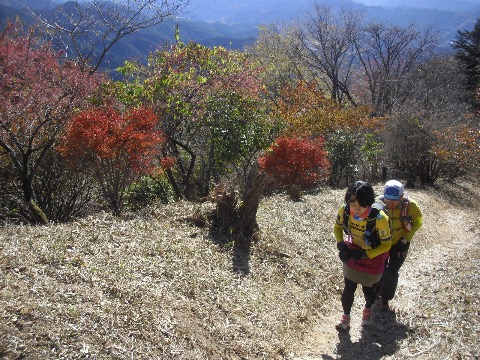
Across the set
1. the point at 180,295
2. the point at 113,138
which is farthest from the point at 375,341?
the point at 113,138

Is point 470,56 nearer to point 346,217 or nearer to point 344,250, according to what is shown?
point 346,217

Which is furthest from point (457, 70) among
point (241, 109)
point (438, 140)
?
point (241, 109)

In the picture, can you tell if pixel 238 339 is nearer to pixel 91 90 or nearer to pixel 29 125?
pixel 29 125

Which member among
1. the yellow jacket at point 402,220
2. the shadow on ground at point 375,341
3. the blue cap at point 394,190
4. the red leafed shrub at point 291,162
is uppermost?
the blue cap at point 394,190

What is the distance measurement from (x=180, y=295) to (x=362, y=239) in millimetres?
1963

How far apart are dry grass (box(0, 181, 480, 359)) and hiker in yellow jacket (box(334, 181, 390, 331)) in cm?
77

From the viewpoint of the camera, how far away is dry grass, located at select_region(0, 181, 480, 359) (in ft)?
11.7

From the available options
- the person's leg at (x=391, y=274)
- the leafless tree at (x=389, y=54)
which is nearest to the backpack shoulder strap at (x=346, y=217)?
the person's leg at (x=391, y=274)

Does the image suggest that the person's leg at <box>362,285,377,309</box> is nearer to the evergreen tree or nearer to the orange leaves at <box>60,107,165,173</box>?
the orange leaves at <box>60,107,165,173</box>

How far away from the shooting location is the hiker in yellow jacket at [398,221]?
467 centimetres

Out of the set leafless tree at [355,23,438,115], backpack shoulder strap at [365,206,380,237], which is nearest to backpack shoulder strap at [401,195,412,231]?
backpack shoulder strap at [365,206,380,237]

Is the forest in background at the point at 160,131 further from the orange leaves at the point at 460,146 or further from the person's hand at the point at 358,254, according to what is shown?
the person's hand at the point at 358,254

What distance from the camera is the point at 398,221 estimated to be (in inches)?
188

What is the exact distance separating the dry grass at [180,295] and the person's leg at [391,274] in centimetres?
33
